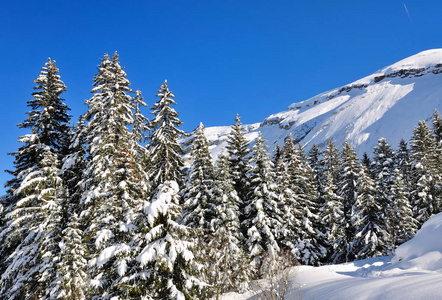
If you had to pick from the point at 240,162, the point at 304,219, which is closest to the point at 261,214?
the point at 240,162

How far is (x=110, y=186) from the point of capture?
17047 mm

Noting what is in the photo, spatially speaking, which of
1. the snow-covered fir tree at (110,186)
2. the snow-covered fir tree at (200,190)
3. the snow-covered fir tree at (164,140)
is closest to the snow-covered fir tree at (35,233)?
the snow-covered fir tree at (110,186)

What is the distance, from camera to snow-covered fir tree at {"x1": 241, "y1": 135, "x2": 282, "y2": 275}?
25.2 meters

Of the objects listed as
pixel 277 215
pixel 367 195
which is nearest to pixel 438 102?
pixel 367 195

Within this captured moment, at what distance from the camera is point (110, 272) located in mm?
13516

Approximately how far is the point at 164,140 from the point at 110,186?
9.35 metres

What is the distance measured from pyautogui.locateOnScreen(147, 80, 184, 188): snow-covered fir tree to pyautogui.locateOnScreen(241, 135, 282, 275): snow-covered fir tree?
763cm

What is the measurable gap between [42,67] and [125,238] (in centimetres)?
1777

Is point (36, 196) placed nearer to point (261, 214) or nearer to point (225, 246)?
point (225, 246)

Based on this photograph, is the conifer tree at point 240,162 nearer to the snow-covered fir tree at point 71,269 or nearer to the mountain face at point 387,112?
the snow-covered fir tree at point 71,269

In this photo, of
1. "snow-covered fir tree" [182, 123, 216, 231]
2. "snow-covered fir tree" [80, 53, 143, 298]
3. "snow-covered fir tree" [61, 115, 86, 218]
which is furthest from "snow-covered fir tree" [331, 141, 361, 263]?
"snow-covered fir tree" [61, 115, 86, 218]

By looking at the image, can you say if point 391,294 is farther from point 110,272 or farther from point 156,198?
point 110,272

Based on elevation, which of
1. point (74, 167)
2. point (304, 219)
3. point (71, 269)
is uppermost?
point (74, 167)

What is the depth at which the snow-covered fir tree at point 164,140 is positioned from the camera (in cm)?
2583
